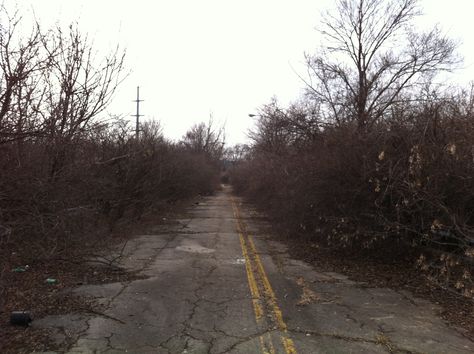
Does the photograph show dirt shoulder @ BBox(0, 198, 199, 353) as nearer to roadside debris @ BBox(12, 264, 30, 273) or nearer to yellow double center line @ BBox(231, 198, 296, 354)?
roadside debris @ BBox(12, 264, 30, 273)

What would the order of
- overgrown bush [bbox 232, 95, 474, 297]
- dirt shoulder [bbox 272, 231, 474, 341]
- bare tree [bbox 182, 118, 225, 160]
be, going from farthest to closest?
bare tree [bbox 182, 118, 225, 160]
overgrown bush [bbox 232, 95, 474, 297]
dirt shoulder [bbox 272, 231, 474, 341]

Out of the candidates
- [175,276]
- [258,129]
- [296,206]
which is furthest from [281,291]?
[258,129]

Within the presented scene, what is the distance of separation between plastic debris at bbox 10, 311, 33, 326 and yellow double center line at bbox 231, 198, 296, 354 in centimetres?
307

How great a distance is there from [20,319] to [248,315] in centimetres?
309

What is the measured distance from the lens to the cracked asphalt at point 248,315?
5559 millimetres

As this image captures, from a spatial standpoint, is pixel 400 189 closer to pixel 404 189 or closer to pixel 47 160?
pixel 404 189

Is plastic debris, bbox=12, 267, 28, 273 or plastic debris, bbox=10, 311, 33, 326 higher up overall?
plastic debris, bbox=12, 267, 28, 273

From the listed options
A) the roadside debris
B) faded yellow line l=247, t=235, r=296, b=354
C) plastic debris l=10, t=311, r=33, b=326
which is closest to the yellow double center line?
faded yellow line l=247, t=235, r=296, b=354

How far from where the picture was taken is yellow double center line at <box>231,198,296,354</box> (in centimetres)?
554

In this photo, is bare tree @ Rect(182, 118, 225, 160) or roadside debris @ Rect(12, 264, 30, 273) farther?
bare tree @ Rect(182, 118, 225, 160)

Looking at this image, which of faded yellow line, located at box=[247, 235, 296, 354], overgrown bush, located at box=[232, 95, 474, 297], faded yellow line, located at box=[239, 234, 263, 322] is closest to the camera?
faded yellow line, located at box=[247, 235, 296, 354]

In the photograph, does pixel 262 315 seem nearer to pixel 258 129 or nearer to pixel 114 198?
pixel 114 198

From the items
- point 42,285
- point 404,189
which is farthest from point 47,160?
point 404,189

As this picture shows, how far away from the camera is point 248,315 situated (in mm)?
6711
